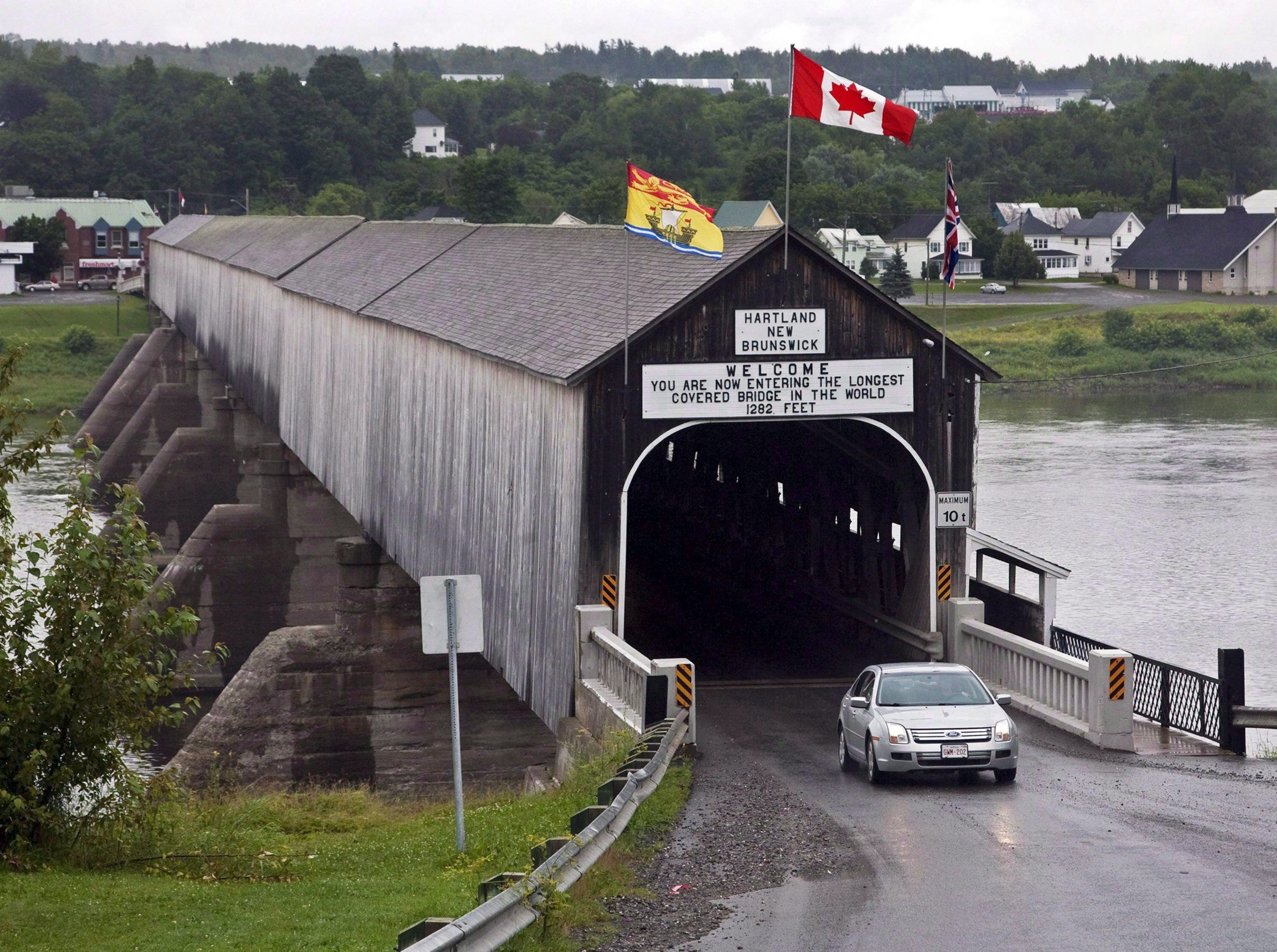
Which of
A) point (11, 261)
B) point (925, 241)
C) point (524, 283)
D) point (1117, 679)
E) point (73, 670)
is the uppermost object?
point (925, 241)

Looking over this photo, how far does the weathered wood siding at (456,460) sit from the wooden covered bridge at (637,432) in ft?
0.18

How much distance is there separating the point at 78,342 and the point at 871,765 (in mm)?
84936

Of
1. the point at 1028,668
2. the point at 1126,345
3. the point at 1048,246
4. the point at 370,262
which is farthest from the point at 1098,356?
the point at 1028,668

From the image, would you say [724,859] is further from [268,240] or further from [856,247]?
[856,247]

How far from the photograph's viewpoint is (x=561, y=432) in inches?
774

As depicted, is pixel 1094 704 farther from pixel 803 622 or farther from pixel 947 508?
pixel 803 622

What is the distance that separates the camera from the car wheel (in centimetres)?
1522

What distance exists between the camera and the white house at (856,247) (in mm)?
113750

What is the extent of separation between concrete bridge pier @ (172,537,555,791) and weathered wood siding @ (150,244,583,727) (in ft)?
5.84

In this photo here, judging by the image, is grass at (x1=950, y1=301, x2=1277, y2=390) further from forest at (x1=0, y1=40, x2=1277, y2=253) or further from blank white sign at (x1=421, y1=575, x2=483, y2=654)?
blank white sign at (x1=421, y1=575, x2=483, y2=654)

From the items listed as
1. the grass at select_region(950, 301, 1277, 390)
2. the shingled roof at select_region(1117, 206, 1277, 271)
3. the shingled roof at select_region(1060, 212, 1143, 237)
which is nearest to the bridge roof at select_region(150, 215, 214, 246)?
the grass at select_region(950, 301, 1277, 390)

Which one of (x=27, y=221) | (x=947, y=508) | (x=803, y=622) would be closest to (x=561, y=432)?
(x=947, y=508)

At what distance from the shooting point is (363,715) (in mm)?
27578

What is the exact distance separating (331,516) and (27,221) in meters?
93.0
